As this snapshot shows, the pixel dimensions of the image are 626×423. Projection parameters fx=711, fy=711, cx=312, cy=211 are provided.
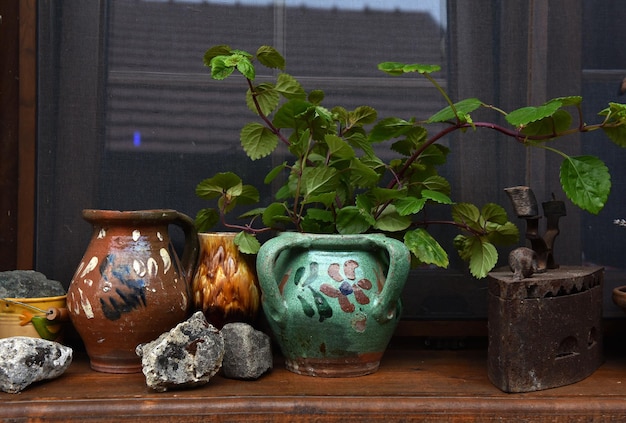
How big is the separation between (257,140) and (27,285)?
0.45 meters

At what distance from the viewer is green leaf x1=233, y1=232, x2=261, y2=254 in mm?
1155

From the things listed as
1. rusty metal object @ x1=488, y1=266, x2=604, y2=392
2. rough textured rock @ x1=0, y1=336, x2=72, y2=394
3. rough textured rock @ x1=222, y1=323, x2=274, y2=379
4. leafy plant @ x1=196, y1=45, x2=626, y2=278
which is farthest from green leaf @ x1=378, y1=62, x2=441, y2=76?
rough textured rock @ x1=0, y1=336, x2=72, y2=394

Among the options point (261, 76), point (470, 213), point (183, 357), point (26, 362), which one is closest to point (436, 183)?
point (470, 213)

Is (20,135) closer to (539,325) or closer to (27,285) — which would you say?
(27,285)

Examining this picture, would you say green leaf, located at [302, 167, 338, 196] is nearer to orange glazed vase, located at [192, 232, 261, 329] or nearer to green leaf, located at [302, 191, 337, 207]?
green leaf, located at [302, 191, 337, 207]

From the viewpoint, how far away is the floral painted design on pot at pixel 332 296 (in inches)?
41.5

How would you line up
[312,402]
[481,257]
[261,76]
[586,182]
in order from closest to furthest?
1. [312,402]
2. [586,182]
3. [481,257]
4. [261,76]

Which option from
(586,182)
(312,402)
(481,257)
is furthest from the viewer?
(481,257)

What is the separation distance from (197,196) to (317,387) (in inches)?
17.4

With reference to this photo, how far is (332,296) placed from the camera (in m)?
1.05

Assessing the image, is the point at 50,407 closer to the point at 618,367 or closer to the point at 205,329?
the point at 205,329

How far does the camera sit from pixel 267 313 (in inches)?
43.6

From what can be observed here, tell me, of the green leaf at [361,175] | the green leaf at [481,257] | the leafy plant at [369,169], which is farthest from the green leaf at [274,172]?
the green leaf at [481,257]

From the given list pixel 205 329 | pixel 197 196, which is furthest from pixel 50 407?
pixel 197 196
